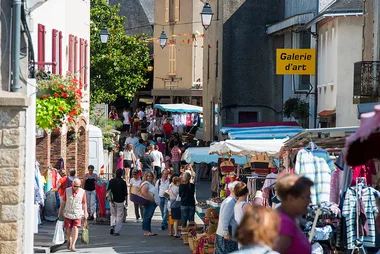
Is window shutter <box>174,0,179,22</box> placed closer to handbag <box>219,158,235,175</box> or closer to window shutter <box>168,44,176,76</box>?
window shutter <box>168,44,176,76</box>

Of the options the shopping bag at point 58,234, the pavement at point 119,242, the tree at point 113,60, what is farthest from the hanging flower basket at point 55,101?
the tree at point 113,60

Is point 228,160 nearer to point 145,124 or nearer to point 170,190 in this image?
point 170,190

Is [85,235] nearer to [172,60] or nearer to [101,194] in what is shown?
[101,194]

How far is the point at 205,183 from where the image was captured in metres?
40.7

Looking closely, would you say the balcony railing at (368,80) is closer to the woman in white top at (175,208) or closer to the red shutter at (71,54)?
the woman in white top at (175,208)

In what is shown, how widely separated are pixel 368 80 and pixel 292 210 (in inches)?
603

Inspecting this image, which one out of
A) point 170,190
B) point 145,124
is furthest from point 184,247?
point 145,124

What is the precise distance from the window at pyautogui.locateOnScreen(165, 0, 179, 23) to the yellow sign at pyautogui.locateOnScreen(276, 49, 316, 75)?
31.4 metres

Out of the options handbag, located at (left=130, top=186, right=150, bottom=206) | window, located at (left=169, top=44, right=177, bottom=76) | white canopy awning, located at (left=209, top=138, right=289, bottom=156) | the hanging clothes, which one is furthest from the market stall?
white canopy awning, located at (left=209, top=138, right=289, bottom=156)

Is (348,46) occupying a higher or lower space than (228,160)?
higher

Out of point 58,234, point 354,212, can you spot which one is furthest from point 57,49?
point 354,212

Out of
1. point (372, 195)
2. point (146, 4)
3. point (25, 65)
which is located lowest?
point (372, 195)

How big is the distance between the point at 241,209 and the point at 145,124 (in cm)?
4505

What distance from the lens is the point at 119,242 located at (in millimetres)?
22969
